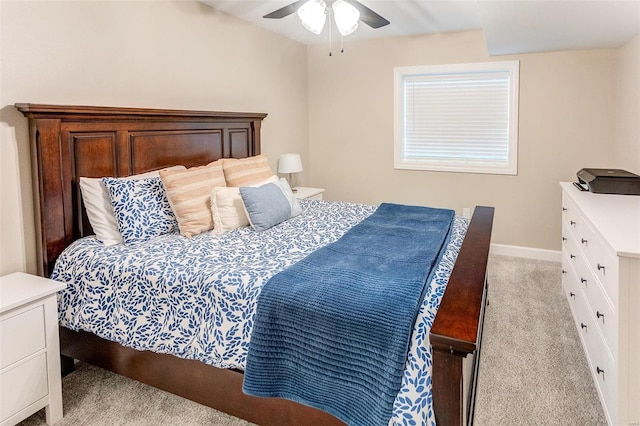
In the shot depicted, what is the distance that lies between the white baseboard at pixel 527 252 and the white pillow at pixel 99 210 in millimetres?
3653

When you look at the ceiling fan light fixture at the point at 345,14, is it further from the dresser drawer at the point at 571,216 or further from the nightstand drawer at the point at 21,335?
the nightstand drawer at the point at 21,335

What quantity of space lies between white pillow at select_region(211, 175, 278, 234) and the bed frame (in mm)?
606

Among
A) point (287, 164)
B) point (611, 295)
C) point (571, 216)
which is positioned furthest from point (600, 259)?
point (287, 164)

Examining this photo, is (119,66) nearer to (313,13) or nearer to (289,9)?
(289,9)

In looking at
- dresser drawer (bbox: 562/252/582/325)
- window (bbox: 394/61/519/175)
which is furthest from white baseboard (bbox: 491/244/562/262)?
dresser drawer (bbox: 562/252/582/325)

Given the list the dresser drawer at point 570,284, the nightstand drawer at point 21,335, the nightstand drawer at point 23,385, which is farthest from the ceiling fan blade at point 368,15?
the nightstand drawer at point 23,385

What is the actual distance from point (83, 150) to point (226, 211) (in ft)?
2.92

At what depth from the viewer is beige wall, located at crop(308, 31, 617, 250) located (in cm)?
403

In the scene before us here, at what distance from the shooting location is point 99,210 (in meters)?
2.52

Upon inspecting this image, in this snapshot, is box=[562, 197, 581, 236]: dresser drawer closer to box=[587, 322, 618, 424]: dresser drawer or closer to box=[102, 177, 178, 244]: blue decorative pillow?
box=[587, 322, 618, 424]: dresser drawer

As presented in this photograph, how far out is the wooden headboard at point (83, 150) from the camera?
7.76 ft

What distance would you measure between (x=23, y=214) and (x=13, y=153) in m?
0.33

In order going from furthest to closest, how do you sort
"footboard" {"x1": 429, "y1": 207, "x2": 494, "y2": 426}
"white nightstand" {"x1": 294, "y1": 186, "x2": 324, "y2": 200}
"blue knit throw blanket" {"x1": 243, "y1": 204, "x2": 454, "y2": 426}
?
"white nightstand" {"x1": 294, "y1": 186, "x2": 324, "y2": 200}, "blue knit throw blanket" {"x1": 243, "y1": 204, "x2": 454, "y2": 426}, "footboard" {"x1": 429, "y1": 207, "x2": 494, "y2": 426}

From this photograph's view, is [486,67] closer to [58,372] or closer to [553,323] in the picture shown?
[553,323]
